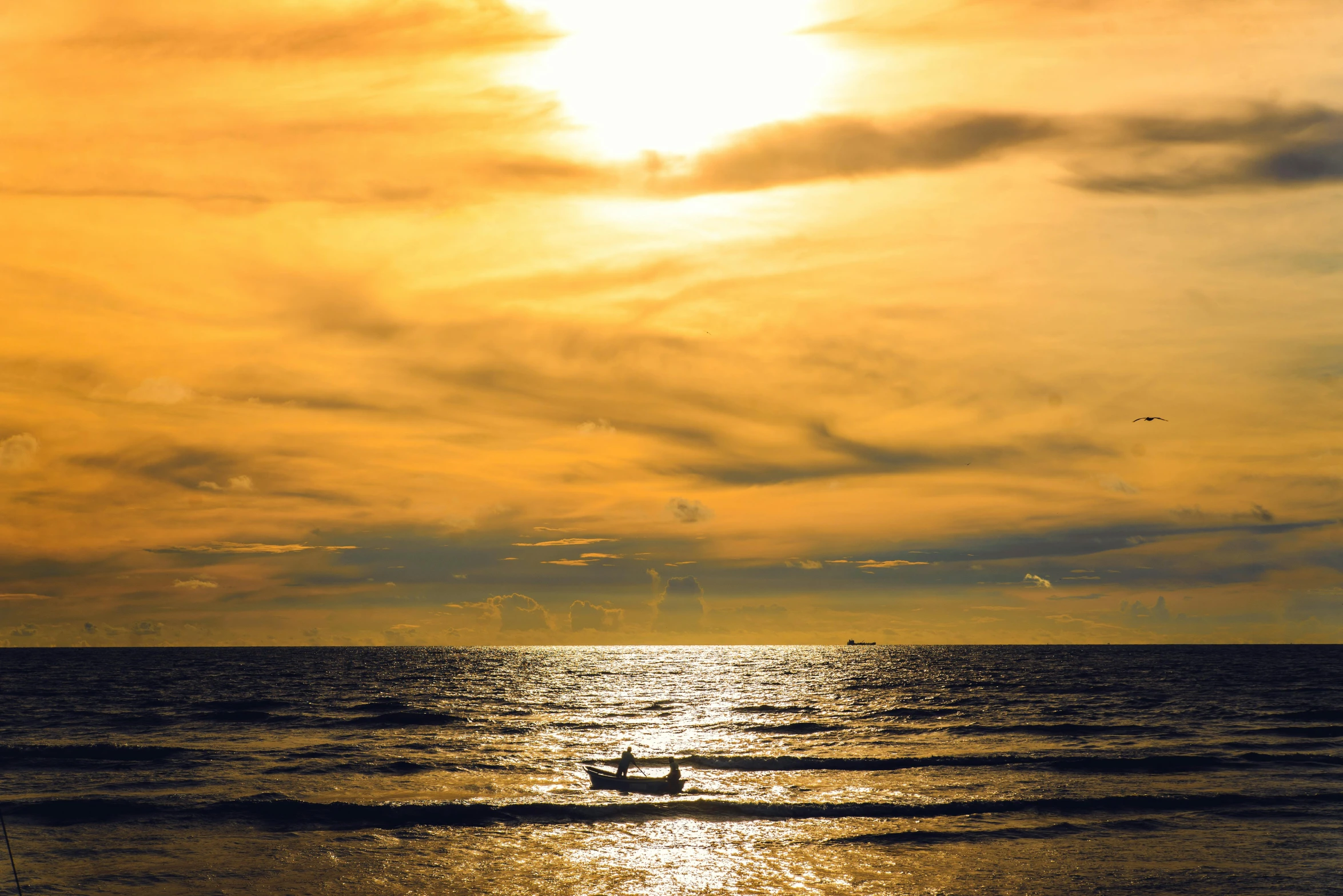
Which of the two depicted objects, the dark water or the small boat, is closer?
the dark water

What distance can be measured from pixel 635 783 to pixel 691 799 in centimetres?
301

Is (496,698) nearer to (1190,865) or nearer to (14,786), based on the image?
(14,786)

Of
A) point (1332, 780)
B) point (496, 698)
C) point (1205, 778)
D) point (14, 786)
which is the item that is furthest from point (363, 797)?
point (496, 698)

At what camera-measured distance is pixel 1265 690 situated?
326ft

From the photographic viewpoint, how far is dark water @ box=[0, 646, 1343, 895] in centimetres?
2952

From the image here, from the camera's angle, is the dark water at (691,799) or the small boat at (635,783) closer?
the dark water at (691,799)

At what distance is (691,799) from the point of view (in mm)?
41125

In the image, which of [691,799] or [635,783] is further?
[635,783]

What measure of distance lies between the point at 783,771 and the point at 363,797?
20.7 metres

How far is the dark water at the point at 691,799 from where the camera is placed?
29.5 m

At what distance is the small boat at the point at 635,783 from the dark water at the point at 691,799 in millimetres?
738

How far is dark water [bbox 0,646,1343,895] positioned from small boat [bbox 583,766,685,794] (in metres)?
0.74

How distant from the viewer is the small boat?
42344mm

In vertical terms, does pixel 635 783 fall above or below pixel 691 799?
above
